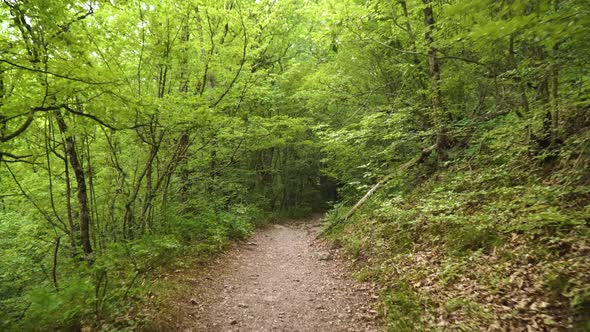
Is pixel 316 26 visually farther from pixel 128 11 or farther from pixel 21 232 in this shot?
pixel 21 232

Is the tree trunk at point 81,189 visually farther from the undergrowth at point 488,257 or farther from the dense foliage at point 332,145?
the undergrowth at point 488,257

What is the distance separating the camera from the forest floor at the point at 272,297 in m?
5.21

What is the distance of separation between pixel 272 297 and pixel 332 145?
730cm

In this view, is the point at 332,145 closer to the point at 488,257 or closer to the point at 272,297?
the point at 272,297

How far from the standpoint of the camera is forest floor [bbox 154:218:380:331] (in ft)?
17.1

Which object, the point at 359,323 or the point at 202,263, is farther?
the point at 202,263

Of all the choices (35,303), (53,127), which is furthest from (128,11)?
(35,303)

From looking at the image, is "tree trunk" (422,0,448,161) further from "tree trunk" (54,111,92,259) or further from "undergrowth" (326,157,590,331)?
"tree trunk" (54,111,92,259)

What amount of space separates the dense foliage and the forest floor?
0.58 meters

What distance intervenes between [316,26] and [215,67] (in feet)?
40.2

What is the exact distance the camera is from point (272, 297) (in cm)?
646

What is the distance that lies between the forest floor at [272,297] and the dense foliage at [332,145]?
58cm

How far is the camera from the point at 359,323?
5078 millimetres

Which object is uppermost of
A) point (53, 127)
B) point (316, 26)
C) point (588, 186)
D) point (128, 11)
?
point (316, 26)
